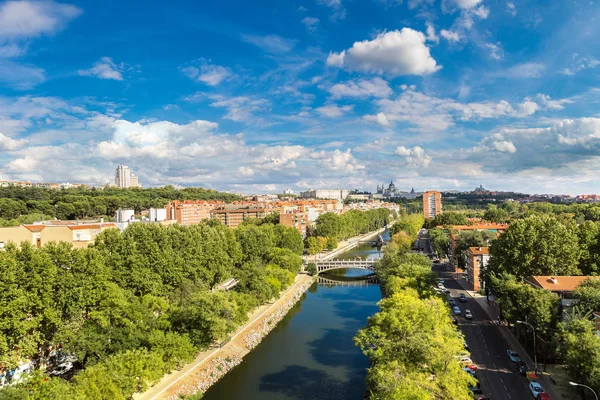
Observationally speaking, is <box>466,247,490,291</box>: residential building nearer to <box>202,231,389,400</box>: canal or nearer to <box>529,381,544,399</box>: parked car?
<box>202,231,389,400</box>: canal

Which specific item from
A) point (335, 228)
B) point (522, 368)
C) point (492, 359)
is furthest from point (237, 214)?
point (522, 368)

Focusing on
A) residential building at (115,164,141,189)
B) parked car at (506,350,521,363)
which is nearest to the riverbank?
parked car at (506,350,521,363)

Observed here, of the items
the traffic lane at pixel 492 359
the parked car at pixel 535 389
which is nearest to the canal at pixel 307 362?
the traffic lane at pixel 492 359

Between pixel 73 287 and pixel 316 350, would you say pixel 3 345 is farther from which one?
pixel 316 350

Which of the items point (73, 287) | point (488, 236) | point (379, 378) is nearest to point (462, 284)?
point (488, 236)

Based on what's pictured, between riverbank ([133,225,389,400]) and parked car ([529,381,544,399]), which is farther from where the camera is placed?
riverbank ([133,225,389,400])

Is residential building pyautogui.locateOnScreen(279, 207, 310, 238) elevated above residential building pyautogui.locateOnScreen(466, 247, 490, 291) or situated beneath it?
elevated above

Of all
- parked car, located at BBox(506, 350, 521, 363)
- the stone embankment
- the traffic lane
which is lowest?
the stone embankment

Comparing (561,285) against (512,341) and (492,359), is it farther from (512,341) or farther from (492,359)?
(492,359)
